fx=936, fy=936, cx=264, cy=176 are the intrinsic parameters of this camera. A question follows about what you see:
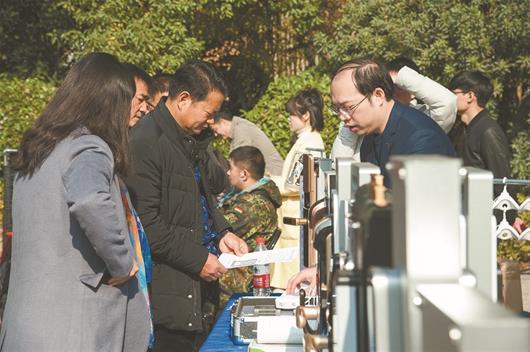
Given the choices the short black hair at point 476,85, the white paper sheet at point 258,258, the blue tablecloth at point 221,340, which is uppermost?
the short black hair at point 476,85

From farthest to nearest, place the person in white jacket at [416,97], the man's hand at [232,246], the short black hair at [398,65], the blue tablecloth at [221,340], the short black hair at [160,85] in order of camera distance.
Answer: the short black hair at [160,85] < the short black hair at [398,65] < the person in white jacket at [416,97] < the man's hand at [232,246] < the blue tablecloth at [221,340]

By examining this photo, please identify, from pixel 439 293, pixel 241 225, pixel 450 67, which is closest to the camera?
pixel 439 293

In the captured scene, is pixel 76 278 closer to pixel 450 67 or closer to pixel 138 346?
pixel 138 346

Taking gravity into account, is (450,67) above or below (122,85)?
above

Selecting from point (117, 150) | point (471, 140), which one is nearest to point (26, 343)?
point (117, 150)

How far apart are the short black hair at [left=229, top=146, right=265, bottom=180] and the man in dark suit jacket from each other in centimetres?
253

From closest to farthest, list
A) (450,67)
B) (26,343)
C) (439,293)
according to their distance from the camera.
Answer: (439,293) < (26,343) < (450,67)

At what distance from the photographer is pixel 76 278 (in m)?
3.02

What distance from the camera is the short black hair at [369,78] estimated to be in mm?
3443

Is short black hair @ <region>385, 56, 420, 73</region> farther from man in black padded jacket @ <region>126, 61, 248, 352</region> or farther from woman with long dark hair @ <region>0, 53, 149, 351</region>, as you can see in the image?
woman with long dark hair @ <region>0, 53, 149, 351</region>

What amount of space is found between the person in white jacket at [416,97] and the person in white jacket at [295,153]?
1736 millimetres

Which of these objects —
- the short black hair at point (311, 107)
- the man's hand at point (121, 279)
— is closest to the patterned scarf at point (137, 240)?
the man's hand at point (121, 279)

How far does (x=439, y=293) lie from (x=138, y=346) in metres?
2.44

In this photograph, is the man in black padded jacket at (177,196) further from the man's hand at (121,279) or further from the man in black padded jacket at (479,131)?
the man in black padded jacket at (479,131)
